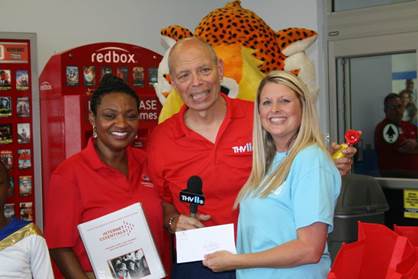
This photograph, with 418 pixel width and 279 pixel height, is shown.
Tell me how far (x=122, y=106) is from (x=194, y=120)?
29 cm

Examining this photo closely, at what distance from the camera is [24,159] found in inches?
154

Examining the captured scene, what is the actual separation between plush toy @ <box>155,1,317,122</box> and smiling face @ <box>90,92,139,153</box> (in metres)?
0.75

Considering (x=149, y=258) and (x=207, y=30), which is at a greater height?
(x=207, y=30)

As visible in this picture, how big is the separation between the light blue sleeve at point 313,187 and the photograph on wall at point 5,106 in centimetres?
251

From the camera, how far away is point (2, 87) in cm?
384

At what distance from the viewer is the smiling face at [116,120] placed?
2.37m

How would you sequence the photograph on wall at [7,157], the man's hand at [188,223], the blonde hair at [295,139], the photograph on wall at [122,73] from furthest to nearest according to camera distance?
1. the photograph on wall at [7,157]
2. the photograph on wall at [122,73]
3. the man's hand at [188,223]
4. the blonde hair at [295,139]

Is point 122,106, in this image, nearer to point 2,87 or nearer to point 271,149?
point 271,149

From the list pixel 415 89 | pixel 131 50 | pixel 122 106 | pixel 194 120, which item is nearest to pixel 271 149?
pixel 194 120

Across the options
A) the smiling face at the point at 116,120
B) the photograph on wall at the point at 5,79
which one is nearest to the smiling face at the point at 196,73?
the smiling face at the point at 116,120

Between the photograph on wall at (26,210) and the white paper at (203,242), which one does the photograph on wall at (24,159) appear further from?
the white paper at (203,242)

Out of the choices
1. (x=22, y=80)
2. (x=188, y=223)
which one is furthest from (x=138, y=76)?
(x=188, y=223)

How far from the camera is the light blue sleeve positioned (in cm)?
179

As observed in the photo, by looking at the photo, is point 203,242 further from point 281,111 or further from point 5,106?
point 5,106
